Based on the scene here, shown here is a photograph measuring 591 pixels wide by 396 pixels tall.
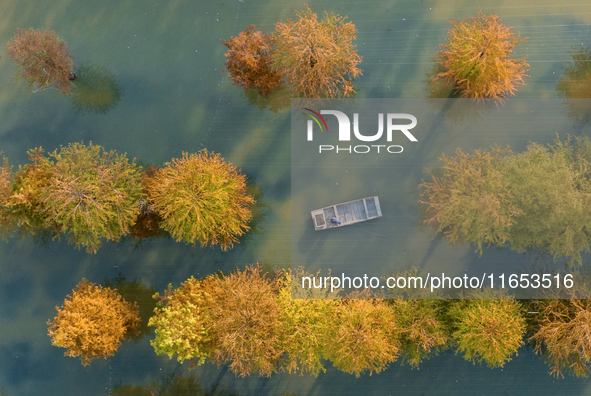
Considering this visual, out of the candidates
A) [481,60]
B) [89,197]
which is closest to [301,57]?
[481,60]

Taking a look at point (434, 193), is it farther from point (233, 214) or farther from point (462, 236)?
point (233, 214)

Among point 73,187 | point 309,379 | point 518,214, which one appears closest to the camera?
point 73,187

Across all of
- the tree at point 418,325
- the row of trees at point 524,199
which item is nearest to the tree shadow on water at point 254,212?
the tree at point 418,325

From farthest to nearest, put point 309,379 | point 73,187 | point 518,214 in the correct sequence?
point 309,379
point 518,214
point 73,187

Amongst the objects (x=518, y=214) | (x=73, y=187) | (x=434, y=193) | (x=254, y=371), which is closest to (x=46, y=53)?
(x=73, y=187)

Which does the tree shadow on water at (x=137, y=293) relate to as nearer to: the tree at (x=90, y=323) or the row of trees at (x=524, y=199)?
the tree at (x=90, y=323)

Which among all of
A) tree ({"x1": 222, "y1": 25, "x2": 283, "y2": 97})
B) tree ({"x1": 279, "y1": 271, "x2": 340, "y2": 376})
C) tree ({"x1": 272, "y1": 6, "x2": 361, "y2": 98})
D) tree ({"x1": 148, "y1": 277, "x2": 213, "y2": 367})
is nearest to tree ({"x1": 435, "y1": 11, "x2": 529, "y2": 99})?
tree ({"x1": 272, "y1": 6, "x2": 361, "y2": 98})
